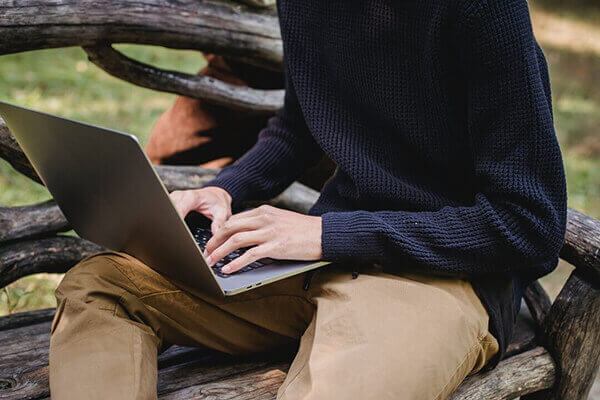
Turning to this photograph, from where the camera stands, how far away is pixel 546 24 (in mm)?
7555

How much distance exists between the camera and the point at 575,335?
182 centimetres

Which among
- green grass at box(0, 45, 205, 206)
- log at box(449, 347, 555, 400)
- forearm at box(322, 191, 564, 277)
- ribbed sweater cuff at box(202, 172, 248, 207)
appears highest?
forearm at box(322, 191, 564, 277)

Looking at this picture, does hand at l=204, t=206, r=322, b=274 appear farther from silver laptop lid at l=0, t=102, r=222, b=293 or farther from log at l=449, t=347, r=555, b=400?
log at l=449, t=347, r=555, b=400

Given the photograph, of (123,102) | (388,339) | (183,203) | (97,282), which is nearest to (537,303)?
(388,339)

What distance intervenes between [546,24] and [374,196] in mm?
6849

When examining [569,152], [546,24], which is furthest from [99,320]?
[546,24]

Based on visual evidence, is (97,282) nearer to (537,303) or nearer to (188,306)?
(188,306)

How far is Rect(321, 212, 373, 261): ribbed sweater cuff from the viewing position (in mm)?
1383

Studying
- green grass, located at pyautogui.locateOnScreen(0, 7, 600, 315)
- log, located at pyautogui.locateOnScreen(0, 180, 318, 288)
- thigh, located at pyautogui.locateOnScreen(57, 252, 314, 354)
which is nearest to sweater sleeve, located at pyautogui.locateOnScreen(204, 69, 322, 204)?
thigh, located at pyautogui.locateOnScreen(57, 252, 314, 354)

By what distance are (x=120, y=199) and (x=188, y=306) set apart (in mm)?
378

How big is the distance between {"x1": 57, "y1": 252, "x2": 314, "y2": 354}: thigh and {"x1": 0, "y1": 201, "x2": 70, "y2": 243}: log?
58cm

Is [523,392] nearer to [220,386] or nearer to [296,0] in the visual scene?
[220,386]

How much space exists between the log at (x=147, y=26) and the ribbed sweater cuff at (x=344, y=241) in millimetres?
969

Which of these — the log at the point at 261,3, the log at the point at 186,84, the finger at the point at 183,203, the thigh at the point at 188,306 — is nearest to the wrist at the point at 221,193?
the finger at the point at 183,203
